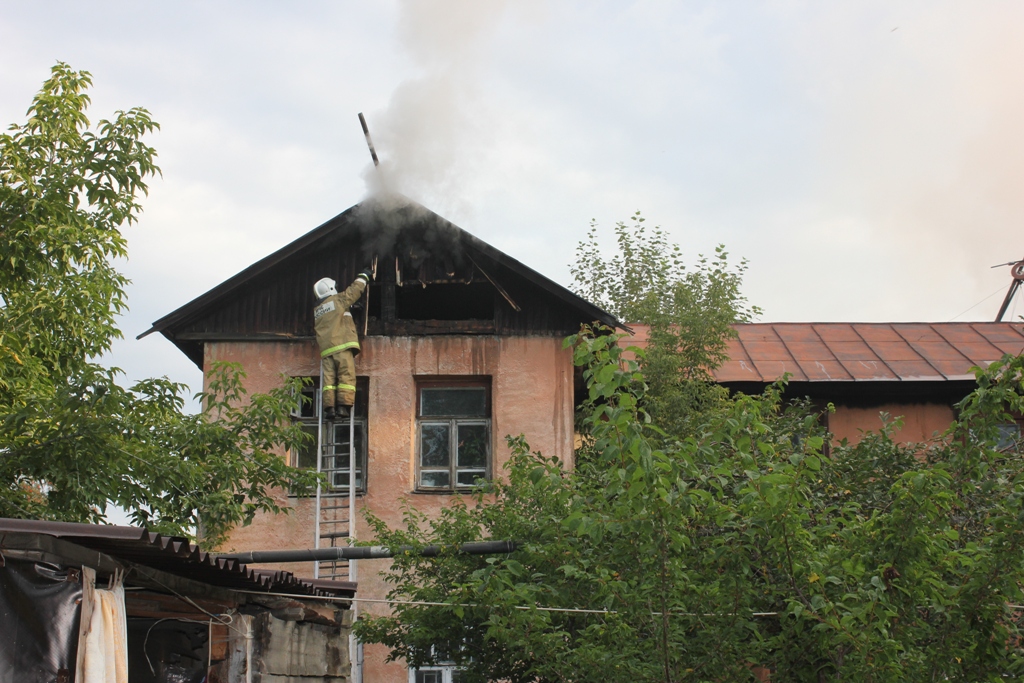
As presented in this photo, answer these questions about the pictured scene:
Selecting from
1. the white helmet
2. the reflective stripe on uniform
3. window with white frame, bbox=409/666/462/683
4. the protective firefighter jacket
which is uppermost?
the white helmet

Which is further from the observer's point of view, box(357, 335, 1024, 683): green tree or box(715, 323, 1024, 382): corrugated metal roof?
box(715, 323, 1024, 382): corrugated metal roof

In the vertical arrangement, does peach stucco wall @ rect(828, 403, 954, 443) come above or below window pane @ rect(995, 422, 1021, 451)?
above

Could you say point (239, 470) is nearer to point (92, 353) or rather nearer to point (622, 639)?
point (92, 353)

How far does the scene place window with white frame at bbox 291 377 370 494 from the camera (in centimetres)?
1524

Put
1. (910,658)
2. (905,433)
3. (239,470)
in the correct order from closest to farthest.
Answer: (910,658)
(239,470)
(905,433)

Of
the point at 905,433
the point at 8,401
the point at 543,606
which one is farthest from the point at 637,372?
the point at 905,433

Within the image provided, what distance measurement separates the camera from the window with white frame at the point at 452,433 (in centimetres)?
1534

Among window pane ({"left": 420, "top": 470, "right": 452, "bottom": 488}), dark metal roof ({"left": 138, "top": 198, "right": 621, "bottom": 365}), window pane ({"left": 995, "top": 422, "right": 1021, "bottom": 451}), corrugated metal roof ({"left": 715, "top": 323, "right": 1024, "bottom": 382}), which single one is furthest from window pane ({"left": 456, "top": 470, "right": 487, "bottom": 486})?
window pane ({"left": 995, "top": 422, "right": 1021, "bottom": 451})

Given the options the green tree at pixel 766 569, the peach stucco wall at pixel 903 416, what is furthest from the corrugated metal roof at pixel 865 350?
the green tree at pixel 766 569

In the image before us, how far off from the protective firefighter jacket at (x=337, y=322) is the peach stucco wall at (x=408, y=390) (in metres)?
0.59

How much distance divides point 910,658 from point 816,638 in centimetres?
63

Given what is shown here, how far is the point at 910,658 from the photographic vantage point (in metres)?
7.48

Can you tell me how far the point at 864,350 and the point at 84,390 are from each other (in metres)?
13.2

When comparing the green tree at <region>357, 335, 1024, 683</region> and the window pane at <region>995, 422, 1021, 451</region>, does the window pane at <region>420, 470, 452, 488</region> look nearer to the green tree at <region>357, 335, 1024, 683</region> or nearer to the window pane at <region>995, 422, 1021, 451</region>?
the green tree at <region>357, 335, 1024, 683</region>
